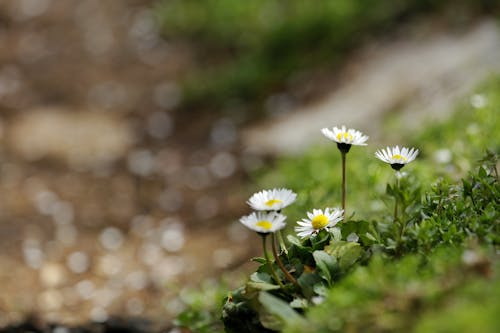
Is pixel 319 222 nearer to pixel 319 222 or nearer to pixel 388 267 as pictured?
pixel 319 222

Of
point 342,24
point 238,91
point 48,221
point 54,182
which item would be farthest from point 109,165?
point 342,24

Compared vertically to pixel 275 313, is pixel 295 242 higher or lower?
higher

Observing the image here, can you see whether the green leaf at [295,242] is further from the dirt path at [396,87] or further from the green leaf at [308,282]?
the dirt path at [396,87]

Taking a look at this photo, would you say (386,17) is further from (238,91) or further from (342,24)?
(238,91)

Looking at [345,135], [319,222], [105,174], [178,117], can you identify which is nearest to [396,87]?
[178,117]

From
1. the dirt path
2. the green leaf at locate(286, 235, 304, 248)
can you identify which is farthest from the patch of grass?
the green leaf at locate(286, 235, 304, 248)

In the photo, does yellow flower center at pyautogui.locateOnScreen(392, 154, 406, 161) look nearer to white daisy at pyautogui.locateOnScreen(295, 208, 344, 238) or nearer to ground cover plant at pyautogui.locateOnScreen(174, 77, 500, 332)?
ground cover plant at pyautogui.locateOnScreen(174, 77, 500, 332)
